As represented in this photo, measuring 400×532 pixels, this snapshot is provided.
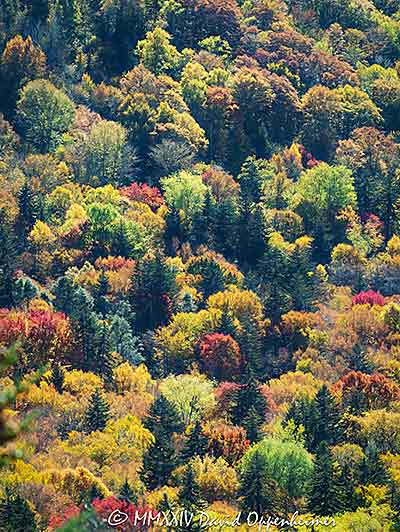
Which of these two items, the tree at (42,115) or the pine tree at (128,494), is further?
the tree at (42,115)

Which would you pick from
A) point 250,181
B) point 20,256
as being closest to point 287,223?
point 250,181

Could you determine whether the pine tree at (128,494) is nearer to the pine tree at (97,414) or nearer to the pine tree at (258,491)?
the pine tree at (258,491)

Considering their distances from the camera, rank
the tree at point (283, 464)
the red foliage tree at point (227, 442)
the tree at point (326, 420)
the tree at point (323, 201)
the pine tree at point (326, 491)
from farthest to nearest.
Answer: the tree at point (323, 201)
the tree at point (326, 420)
the red foliage tree at point (227, 442)
the tree at point (283, 464)
the pine tree at point (326, 491)

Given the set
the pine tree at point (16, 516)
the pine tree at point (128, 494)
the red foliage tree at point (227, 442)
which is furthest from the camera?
the red foliage tree at point (227, 442)

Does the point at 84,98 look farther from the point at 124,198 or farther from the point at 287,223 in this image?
the point at 287,223

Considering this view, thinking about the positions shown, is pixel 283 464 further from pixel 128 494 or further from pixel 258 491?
pixel 128 494

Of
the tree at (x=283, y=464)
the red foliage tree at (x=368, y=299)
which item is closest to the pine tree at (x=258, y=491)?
the tree at (x=283, y=464)

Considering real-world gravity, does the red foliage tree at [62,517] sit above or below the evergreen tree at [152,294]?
below
